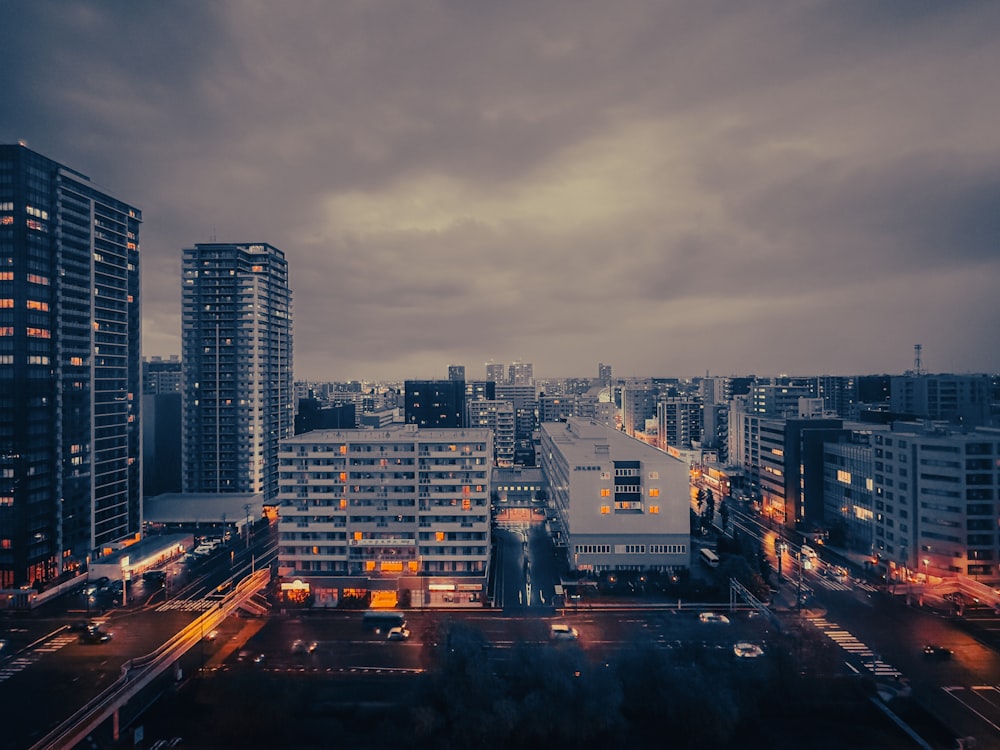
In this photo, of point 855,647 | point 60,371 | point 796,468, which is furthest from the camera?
point 796,468

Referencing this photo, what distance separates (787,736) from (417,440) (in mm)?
36431

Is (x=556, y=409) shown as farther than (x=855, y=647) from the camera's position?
Yes

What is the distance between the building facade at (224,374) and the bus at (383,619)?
1880 inches

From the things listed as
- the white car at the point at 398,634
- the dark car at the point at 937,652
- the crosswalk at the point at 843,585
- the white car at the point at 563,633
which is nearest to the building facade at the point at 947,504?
the crosswalk at the point at 843,585

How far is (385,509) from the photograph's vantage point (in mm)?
53344

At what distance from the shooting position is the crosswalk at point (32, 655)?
3769cm

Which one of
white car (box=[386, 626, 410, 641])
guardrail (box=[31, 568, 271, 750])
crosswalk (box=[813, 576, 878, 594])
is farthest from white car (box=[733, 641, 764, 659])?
guardrail (box=[31, 568, 271, 750])

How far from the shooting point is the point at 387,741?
2962 centimetres

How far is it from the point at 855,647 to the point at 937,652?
5.21m

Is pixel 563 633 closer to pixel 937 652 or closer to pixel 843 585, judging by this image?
pixel 937 652

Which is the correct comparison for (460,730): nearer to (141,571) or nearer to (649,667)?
(649,667)

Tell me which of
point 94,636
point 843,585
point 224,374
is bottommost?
point 843,585

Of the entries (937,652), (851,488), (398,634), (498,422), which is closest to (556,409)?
(498,422)

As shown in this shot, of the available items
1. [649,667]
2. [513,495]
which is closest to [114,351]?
[513,495]
